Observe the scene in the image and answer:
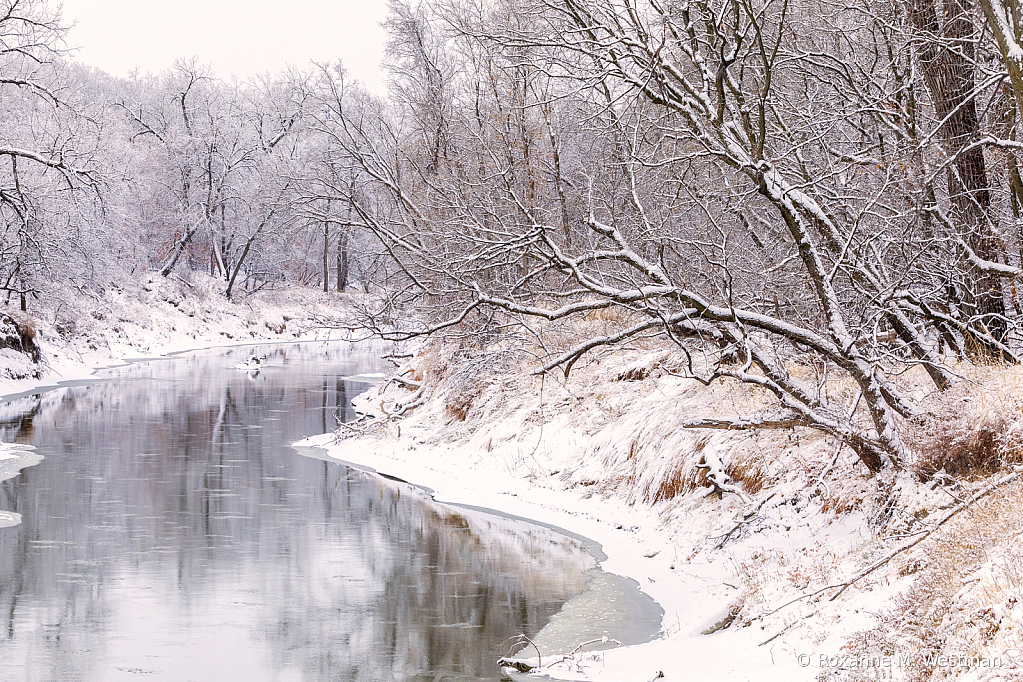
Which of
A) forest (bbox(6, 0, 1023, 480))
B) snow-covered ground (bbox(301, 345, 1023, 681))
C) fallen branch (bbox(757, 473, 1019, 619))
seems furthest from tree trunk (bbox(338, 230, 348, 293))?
fallen branch (bbox(757, 473, 1019, 619))

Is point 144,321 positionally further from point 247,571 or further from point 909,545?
point 909,545

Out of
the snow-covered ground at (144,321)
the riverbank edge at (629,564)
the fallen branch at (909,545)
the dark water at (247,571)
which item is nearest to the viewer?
the fallen branch at (909,545)

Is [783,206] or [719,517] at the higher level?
[783,206]

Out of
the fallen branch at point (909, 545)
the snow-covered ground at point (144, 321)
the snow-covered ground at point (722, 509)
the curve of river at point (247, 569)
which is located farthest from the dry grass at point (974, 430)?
the snow-covered ground at point (144, 321)

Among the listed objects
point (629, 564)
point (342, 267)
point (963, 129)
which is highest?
point (963, 129)

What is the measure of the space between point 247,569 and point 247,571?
10 cm

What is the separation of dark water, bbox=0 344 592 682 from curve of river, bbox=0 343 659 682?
0.10ft

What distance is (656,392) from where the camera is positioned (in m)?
17.2

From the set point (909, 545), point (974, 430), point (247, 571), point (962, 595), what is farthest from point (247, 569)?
point (962, 595)

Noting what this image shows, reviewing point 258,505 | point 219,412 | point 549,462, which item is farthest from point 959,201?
point 219,412

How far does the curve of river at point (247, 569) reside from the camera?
9594mm

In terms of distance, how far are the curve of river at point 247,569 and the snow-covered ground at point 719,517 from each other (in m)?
0.91

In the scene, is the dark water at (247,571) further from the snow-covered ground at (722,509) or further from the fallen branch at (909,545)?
the fallen branch at (909,545)

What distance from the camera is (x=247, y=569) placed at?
41.3 ft
